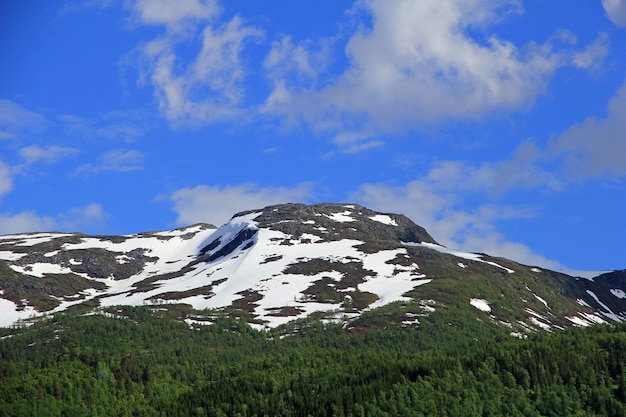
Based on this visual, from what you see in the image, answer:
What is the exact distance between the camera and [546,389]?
18250 centimetres

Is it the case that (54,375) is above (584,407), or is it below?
above

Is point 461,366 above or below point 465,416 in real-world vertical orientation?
above

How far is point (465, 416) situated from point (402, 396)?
567 inches

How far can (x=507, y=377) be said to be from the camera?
185750 mm

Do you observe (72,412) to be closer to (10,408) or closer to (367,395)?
(10,408)

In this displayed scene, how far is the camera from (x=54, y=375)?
616 feet

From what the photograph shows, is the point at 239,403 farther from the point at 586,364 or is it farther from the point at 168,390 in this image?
the point at 586,364

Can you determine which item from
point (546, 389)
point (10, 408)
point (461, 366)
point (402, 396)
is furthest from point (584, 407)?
point (10, 408)

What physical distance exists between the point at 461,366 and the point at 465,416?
16732 mm

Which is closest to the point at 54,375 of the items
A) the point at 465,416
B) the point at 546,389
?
the point at 465,416

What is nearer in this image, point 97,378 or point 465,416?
point 465,416

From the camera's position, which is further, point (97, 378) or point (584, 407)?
point (97, 378)

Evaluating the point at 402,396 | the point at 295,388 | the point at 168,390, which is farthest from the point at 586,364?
the point at 168,390

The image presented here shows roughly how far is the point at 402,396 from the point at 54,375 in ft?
273
